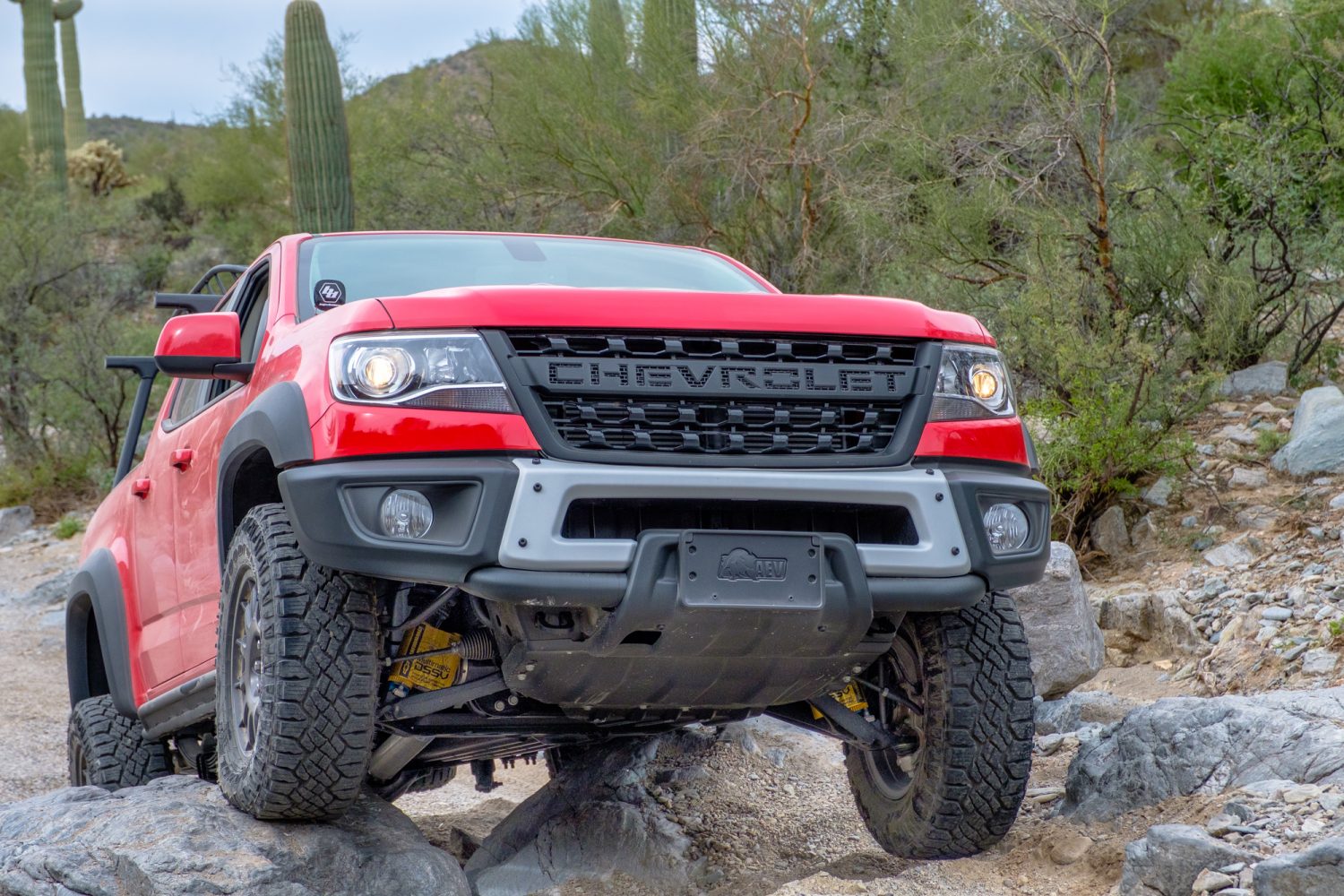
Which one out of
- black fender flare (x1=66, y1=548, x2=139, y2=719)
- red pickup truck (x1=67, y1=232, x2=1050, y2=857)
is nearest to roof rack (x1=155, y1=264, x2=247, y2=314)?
black fender flare (x1=66, y1=548, x2=139, y2=719)

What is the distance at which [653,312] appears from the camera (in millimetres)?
3131

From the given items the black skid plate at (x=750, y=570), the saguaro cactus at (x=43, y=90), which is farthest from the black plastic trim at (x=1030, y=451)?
the saguaro cactus at (x=43, y=90)

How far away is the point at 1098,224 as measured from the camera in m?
8.38

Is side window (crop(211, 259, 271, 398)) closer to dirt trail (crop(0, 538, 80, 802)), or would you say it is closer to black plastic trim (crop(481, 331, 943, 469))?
black plastic trim (crop(481, 331, 943, 469))

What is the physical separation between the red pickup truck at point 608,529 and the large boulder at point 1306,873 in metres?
0.83

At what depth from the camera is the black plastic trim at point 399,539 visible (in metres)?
2.90

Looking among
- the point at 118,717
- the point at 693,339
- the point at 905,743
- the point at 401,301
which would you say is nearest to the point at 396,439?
the point at 401,301

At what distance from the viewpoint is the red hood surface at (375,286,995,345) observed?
120 inches

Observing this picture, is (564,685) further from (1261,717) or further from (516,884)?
(1261,717)

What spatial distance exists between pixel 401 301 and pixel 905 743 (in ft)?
6.18

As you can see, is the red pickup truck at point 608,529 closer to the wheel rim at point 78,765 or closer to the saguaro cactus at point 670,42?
the wheel rim at point 78,765

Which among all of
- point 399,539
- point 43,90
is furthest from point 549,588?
point 43,90

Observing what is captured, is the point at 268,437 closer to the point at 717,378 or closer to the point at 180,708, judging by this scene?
the point at 717,378

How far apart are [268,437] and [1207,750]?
277 centimetres
